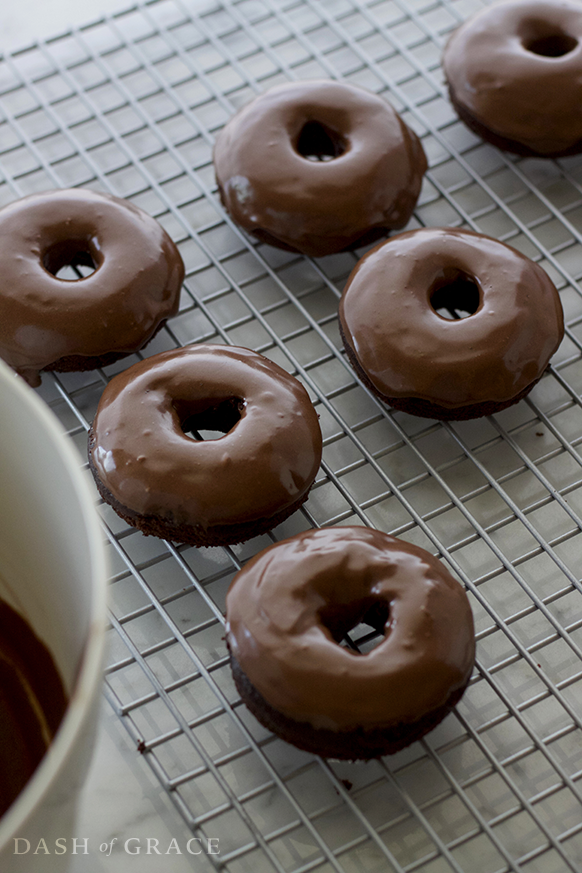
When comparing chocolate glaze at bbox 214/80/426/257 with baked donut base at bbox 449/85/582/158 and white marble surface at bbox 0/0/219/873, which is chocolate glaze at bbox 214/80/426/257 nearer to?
baked donut base at bbox 449/85/582/158

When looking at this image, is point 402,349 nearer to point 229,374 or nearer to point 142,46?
point 229,374

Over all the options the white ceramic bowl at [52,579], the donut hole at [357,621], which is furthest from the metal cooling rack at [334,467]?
the white ceramic bowl at [52,579]

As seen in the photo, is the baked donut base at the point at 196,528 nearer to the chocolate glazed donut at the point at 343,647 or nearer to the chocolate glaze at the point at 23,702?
the chocolate glazed donut at the point at 343,647

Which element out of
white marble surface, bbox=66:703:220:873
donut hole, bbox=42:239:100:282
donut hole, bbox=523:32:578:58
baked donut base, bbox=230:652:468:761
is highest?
donut hole, bbox=42:239:100:282

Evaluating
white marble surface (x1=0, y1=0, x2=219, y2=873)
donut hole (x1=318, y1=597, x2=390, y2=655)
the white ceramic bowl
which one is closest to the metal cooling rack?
white marble surface (x1=0, y1=0, x2=219, y2=873)

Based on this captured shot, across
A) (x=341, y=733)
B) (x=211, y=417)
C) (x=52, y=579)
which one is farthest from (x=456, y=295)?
(x=52, y=579)

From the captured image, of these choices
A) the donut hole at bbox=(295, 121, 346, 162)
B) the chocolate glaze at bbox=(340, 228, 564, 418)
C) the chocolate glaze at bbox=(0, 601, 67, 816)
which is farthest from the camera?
the donut hole at bbox=(295, 121, 346, 162)
